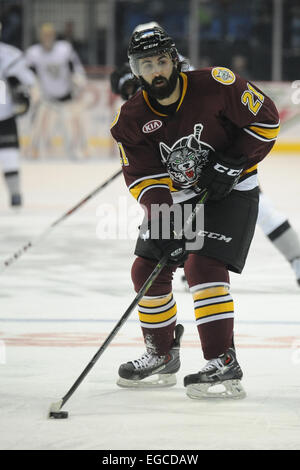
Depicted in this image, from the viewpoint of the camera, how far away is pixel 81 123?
12562 millimetres

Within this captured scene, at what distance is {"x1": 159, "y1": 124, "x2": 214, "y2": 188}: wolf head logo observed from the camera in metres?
3.12

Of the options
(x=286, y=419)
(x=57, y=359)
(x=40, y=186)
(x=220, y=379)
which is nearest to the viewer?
(x=286, y=419)

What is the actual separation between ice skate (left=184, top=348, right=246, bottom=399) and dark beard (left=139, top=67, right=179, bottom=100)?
0.73 metres

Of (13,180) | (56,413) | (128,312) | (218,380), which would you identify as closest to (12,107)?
(13,180)

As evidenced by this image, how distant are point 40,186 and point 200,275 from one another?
6911 mm

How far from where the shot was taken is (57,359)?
351 cm

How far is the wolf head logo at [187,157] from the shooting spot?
312cm

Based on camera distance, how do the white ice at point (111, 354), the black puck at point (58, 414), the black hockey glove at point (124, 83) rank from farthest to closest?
the black hockey glove at point (124, 83), the black puck at point (58, 414), the white ice at point (111, 354)

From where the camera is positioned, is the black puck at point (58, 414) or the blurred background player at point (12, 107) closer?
the black puck at point (58, 414)

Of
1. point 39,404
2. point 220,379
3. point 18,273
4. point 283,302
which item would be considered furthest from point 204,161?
point 18,273

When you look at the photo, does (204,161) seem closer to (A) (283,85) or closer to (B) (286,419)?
(B) (286,419)

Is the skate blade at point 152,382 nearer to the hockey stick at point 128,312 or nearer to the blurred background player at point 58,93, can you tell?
the hockey stick at point 128,312

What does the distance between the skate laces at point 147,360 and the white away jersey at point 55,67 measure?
9.14 m

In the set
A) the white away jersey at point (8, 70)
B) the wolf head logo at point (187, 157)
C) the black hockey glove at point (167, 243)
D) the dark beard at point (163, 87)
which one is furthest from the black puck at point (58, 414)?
the white away jersey at point (8, 70)
